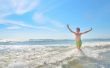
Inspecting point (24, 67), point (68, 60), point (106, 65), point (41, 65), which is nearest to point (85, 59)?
Result: point (68, 60)

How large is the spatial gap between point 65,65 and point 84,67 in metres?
1.05

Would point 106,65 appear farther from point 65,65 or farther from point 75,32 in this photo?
point 75,32

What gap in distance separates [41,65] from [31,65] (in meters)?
0.51

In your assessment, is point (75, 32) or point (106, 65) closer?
point (106, 65)

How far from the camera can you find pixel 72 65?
12734mm

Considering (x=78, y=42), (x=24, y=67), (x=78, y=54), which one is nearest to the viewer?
(x=24, y=67)

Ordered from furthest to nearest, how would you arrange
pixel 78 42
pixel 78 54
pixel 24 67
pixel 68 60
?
1. pixel 78 42
2. pixel 78 54
3. pixel 68 60
4. pixel 24 67

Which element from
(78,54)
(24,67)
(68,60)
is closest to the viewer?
(24,67)

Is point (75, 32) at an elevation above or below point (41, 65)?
above

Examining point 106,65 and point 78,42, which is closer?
point 106,65

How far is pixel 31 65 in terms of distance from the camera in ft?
40.7

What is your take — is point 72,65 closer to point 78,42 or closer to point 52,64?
point 52,64

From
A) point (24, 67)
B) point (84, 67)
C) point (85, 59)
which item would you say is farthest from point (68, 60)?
point (24, 67)

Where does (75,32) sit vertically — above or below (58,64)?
above
